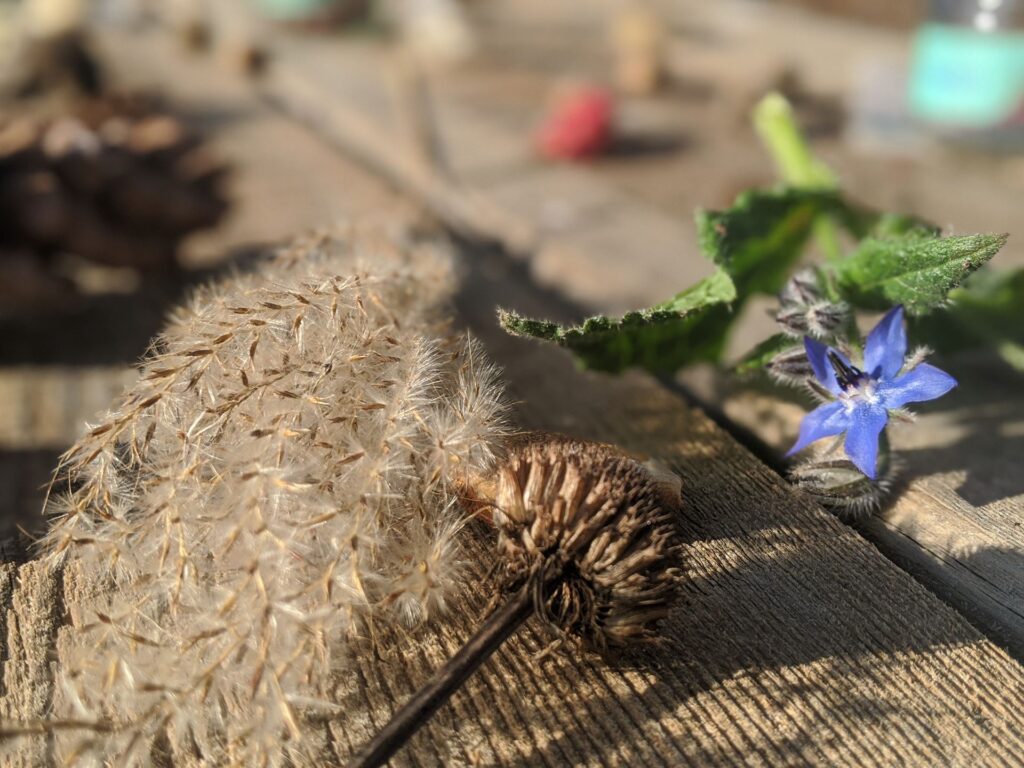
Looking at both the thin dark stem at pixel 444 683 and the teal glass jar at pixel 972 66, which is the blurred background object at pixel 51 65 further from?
the thin dark stem at pixel 444 683

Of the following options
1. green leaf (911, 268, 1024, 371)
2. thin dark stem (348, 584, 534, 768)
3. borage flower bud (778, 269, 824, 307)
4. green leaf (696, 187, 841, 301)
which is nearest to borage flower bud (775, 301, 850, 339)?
borage flower bud (778, 269, 824, 307)

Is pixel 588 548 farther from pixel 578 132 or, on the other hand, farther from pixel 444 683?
pixel 578 132

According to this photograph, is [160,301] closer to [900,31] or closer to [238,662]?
[238,662]

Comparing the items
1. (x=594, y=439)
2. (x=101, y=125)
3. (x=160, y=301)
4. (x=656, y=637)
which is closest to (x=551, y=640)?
(x=656, y=637)

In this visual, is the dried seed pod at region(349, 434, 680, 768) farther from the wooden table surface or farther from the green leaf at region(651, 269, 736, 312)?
the green leaf at region(651, 269, 736, 312)

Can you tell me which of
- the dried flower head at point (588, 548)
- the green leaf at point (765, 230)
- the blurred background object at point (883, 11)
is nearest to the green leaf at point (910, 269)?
the green leaf at point (765, 230)
